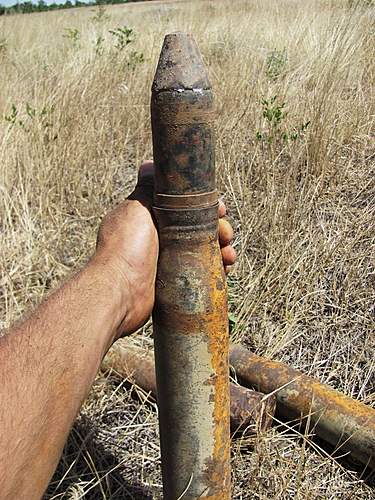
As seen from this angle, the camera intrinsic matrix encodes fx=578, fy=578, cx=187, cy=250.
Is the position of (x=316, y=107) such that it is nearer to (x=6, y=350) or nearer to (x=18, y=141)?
(x=18, y=141)

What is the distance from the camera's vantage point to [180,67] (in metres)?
1.27

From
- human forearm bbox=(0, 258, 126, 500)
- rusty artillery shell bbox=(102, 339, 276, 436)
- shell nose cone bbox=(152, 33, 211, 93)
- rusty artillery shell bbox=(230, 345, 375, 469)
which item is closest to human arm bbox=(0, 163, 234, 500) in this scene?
human forearm bbox=(0, 258, 126, 500)

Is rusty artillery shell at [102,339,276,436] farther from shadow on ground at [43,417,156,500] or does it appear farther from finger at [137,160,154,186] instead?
finger at [137,160,154,186]

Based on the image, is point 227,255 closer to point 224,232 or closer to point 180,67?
point 224,232

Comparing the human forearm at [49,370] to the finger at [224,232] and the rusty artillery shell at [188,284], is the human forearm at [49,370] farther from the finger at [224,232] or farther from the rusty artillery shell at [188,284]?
the finger at [224,232]

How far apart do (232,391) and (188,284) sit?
887 mm

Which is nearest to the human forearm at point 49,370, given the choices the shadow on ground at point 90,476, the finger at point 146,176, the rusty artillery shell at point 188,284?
the rusty artillery shell at point 188,284

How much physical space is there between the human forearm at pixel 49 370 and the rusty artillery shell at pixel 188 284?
15 centimetres

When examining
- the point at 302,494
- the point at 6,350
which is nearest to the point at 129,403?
the point at 302,494

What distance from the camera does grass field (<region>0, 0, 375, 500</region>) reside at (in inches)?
81.7

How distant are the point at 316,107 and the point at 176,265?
2367 millimetres

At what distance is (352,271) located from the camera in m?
2.62

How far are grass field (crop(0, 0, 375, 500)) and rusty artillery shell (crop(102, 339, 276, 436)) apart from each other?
58 millimetres

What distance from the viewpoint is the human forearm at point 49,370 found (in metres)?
1.03
